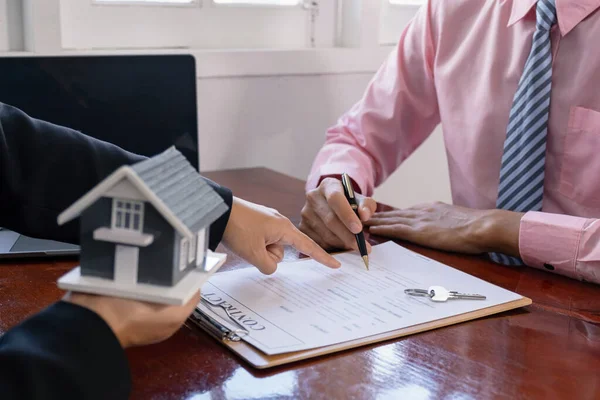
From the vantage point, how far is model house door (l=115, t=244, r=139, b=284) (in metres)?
0.65

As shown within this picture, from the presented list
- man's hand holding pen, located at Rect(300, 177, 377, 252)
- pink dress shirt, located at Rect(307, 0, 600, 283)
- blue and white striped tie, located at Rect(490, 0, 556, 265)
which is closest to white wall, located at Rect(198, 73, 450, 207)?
pink dress shirt, located at Rect(307, 0, 600, 283)

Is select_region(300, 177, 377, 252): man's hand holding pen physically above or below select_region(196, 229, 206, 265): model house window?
below

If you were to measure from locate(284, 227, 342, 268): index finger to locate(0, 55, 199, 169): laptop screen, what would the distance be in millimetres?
442

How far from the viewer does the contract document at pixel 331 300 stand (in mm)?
848

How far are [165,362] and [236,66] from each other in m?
1.09

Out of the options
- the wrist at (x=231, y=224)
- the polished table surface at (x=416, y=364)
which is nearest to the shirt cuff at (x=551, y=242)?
the polished table surface at (x=416, y=364)

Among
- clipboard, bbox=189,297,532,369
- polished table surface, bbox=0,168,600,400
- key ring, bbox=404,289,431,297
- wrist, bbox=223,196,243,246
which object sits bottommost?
polished table surface, bbox=0,168,600,400

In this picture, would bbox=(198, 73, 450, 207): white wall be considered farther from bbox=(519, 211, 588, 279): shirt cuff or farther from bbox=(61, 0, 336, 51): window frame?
bbox=(519, 211, 588, 279): shirt cuff

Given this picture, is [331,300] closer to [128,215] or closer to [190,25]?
[128,215]

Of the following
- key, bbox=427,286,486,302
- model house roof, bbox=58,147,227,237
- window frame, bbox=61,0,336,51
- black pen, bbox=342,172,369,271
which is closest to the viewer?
model house roof, bbox=58,147,227,237

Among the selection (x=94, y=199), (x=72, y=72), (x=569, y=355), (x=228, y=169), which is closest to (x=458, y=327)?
(x=569, y=355)

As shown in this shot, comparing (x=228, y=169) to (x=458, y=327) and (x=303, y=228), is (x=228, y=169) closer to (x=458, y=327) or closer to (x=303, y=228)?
(x=303, y=228)

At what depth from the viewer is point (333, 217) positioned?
1196mm

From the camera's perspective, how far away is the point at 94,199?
638 mm
